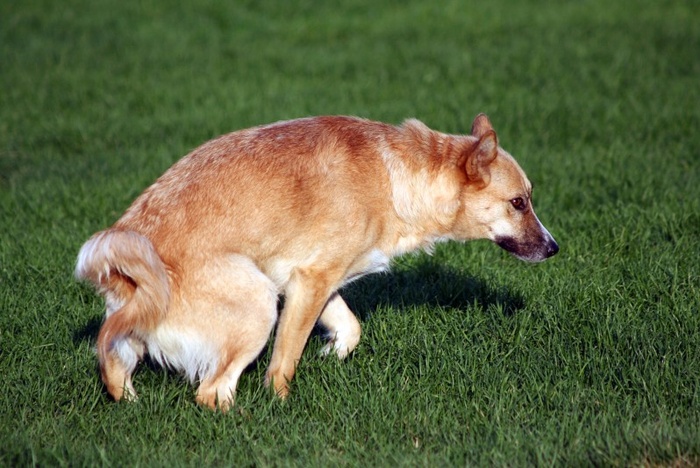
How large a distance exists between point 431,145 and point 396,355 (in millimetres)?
1343

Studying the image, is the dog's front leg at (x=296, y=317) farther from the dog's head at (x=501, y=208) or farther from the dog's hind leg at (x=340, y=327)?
the dog's head at (x=501, y=208)

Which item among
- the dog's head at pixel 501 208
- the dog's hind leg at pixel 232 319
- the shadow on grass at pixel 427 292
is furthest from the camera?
the shadow on grass at pixel 427 292

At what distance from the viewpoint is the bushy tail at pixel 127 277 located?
470 centimetres

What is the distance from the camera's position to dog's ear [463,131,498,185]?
5422 millimetres

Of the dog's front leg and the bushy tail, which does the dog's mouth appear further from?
the bushy tail

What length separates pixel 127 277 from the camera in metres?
4.86

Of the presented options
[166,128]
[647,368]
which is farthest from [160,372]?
[166,128]

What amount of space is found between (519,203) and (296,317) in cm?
159

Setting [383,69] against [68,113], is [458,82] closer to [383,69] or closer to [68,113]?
[383,69]

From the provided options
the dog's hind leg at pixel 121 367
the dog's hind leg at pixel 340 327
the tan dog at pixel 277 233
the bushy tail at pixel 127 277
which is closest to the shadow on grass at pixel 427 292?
the dog's hind leg at pixel 340 327

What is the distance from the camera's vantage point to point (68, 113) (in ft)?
39.5

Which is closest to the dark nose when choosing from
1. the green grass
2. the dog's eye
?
the dog's eye

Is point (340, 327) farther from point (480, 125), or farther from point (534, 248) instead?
point (480, 125)

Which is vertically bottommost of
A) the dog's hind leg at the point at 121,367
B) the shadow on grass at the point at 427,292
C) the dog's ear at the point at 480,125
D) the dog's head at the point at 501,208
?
the shadow on grass at the point at 427,292
